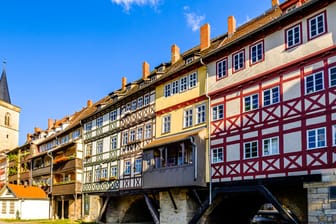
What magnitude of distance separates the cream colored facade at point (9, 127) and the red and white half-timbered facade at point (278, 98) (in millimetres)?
56784

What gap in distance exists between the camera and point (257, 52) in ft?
64.4

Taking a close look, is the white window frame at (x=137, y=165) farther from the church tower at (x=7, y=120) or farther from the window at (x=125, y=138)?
the church tower at (x=7, y=120)

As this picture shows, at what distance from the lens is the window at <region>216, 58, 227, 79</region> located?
846 inches

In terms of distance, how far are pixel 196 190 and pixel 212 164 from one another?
1875 millimetres

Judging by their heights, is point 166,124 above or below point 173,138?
above

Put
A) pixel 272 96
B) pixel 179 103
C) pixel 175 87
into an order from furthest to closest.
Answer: pixel 175 87 < pixel 179 103 < pixel 272 96

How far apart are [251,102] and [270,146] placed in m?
2.47

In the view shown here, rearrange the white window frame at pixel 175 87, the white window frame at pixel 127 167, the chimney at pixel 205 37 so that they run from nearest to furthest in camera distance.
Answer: the white window frame at pixel 175 87
the chimney at pixel 205 37
the white window frame at pixel 127 167

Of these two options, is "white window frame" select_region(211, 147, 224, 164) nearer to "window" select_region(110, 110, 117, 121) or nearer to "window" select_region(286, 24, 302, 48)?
"window" select_region(286, 24, 302, 48)

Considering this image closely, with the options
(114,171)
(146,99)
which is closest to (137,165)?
(114,171)

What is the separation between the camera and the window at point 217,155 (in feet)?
68.8

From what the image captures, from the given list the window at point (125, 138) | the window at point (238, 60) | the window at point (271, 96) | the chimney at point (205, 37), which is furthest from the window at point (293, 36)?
the window at point (125, 138)

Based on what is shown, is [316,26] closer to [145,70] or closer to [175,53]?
[175,53]

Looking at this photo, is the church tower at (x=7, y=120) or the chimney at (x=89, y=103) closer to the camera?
the chimney at (x=89, y=103)
